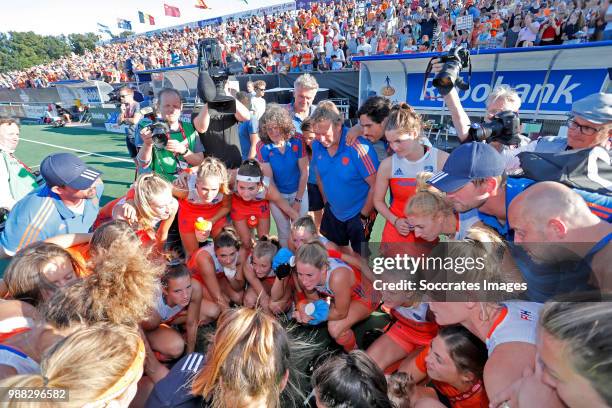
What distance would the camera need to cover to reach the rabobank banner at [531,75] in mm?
5914

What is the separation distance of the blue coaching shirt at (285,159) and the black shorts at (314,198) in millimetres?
250

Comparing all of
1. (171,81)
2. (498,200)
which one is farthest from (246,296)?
(171,81)

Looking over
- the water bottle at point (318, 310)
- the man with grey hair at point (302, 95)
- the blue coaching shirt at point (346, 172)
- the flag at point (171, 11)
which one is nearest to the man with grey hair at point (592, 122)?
the blue coaching shirt at point (346, 172)

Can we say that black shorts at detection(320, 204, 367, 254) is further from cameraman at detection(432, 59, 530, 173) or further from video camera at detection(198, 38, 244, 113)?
video camera at detection(198, 38, 244, 113)

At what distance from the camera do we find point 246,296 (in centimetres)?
332

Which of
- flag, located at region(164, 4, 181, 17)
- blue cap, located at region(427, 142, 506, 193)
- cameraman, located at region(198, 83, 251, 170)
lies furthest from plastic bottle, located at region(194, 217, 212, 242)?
flag, located at region(164, 4, 181, 17)

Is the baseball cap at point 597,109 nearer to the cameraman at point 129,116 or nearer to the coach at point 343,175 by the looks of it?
the coach at point 343,175

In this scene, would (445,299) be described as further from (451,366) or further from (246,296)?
(246,296)

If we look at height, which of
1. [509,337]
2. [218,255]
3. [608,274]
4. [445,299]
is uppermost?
[608,274]

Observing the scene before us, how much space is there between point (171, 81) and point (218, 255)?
14468 mm

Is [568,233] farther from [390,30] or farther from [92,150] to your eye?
[390,30]

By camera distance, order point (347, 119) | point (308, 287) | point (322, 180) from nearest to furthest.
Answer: point (308, 287) < point (322, 180) < point (347, 119)

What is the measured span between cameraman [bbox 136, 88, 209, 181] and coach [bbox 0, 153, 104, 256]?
99 cm

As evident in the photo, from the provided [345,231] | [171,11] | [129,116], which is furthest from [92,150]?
[171,11]
